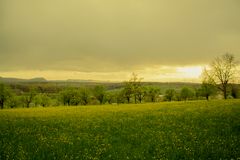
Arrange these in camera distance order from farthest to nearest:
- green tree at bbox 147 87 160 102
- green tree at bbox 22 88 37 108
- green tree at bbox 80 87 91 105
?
green tree at bbox 147 87 160 102 < green tree at bbox 22 88 37 108 < green tree at bbox 80 87 91 105

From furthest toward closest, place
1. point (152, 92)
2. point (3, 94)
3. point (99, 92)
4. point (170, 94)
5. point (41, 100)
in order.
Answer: point (170, 94) < point (152, 92) < point (41, 100) < point (99, 92) < point (3, 94)

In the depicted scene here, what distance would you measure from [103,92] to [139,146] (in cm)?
13892

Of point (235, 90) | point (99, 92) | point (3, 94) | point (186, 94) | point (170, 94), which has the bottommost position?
point (170, 94)

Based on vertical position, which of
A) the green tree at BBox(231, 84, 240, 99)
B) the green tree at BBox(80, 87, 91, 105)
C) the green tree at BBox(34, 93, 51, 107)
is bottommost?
the green tree at BBox(34, 93, 51, 107)

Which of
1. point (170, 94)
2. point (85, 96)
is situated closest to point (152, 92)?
point (170, 94)

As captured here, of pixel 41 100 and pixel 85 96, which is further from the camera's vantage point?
pixel 41 100

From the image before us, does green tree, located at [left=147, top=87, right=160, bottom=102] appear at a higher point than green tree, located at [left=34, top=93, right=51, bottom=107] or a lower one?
higher

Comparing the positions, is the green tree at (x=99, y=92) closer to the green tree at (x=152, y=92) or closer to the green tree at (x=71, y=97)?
the green tree at (x=71, y=97)

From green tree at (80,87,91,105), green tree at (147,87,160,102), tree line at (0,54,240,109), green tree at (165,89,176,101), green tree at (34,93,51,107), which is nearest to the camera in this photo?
tree line at (0,54,240,109)

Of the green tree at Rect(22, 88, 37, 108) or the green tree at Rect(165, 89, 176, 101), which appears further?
the green tree at Rect(165, 89, 176, 101)

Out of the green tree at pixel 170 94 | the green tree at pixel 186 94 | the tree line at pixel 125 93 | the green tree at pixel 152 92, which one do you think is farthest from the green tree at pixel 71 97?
the green tree at pixel 186 94

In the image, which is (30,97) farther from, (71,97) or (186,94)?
(186,94)

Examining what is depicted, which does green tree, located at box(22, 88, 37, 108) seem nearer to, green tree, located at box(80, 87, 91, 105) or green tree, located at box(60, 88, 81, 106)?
green tree, located at box(60, 88, 81, 106)

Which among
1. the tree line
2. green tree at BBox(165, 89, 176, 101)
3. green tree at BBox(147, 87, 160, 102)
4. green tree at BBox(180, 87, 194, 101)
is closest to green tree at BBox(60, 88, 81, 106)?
the tree line
